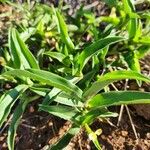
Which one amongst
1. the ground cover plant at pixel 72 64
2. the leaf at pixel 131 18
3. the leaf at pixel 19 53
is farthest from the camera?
the leaf at pixel 131 18

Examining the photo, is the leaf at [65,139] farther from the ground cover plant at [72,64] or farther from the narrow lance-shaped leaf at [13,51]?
the narrow lance-shaped leaf at [13,51]

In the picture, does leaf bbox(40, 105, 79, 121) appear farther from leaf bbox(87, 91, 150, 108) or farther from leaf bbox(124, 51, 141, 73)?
leaf bbox(124, 51, 141, 73)

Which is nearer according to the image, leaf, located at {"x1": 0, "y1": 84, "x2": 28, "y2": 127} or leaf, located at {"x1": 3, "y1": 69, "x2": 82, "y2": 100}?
leaf, located at {"x1": 3, "y1": 69, "x2": 82, "y2": 100}

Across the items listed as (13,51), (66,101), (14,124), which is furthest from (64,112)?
(13,51)

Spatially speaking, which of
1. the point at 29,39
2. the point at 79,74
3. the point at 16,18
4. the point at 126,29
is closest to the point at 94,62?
the point at 79,74

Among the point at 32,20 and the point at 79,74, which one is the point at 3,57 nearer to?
the point at 32,20

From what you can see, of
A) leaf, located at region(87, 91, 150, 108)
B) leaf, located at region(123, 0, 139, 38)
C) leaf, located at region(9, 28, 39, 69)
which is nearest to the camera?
→ leaf, located at region(87, 91, 150, 108)

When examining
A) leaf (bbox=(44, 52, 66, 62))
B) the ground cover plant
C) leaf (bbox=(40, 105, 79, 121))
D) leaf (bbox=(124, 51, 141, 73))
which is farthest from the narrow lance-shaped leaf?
leaf (bbox=(124, 51, 141, 73))

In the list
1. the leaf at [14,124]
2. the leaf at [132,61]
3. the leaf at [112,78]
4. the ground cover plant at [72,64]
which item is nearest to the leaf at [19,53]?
the ground cover plant at [72,64]
